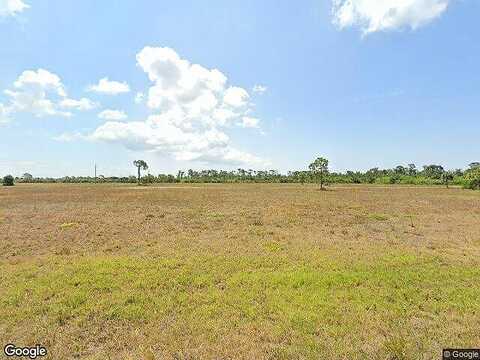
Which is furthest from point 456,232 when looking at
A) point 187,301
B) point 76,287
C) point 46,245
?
Result: point 46,245

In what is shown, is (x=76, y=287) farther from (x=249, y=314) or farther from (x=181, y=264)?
(x=249, y=314)

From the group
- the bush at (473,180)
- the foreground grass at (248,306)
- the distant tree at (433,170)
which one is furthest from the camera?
the distant tree at (433,170)

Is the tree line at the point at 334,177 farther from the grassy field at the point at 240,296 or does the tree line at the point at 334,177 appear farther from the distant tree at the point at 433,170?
the grassy field at the point at 240,296

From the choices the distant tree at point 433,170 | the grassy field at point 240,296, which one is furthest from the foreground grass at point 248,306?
the distant tree at point 433,170

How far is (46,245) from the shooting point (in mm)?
13602

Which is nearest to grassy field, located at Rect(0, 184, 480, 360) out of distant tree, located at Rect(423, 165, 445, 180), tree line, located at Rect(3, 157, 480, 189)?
tree line, located at Rect(3, 157, 480, 189)

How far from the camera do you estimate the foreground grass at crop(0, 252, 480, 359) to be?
5.64 meters

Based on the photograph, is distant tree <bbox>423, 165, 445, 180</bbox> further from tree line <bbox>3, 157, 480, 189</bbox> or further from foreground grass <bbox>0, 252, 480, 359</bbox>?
foreground grass <bbox>0, 252, 480, 359</bbox>

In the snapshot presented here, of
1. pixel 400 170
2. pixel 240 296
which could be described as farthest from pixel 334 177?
pixel 240 296

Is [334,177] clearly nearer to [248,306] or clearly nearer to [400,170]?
[400,170]

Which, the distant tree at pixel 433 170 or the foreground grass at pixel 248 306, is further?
the distant tree at pixel 433 170

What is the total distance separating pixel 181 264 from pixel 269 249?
151 inches

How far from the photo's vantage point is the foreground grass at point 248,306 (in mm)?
5637

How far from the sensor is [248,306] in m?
7.18
